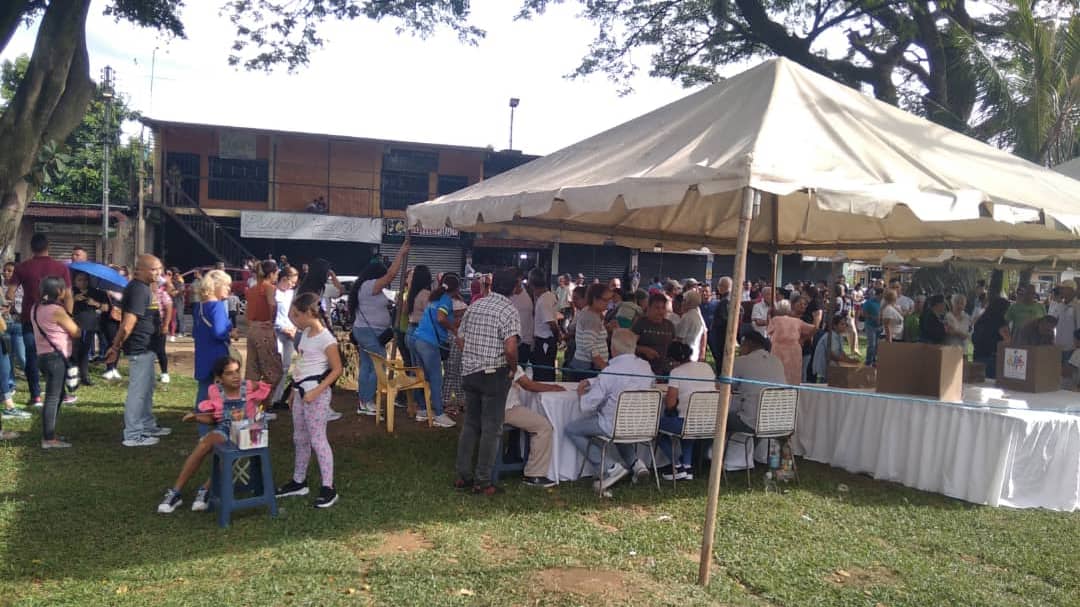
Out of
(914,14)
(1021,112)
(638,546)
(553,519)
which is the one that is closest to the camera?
(638,546)

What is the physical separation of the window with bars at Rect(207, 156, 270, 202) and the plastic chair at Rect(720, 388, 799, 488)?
21.4 metres

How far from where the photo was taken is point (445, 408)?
813 cm

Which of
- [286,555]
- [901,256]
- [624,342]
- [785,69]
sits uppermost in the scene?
[785,69]

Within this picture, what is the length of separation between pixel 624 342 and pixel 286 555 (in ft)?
10.8

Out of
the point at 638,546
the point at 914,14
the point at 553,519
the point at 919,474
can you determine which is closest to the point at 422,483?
the point at 553,519

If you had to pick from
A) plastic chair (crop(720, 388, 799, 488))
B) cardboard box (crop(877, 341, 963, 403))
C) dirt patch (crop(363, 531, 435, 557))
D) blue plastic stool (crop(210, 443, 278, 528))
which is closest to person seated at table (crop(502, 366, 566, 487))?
dirt patch (crop(363, 531, 435, 557))

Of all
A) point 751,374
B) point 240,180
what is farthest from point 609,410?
point 240,180

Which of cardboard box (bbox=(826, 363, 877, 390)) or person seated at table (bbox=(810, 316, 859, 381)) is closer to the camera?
cardboard box (bbox=(826, 363, 877, 390))

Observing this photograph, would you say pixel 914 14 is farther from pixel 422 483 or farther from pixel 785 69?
pixel 422 483

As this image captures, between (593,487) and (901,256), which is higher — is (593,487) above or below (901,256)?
below

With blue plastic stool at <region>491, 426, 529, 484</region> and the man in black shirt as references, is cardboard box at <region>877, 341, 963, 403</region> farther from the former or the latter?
the man in black shirt

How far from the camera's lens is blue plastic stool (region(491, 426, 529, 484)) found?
5.74 meters

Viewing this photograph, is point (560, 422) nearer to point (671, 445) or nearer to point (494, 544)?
point (671, 445)

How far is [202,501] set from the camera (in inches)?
193
